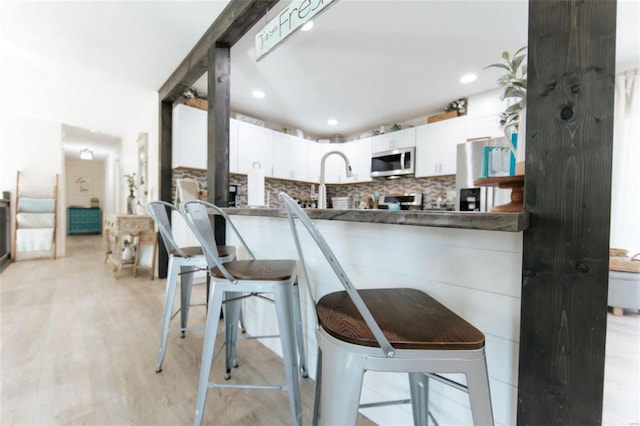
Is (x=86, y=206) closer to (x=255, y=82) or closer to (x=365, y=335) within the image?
(x=255, y=82)

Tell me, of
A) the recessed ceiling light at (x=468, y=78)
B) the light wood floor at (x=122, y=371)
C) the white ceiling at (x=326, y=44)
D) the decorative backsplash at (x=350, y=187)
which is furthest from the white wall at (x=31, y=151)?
the recessed ceiling light at (x=468, y=78)

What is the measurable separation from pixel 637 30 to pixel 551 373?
10.0 ft

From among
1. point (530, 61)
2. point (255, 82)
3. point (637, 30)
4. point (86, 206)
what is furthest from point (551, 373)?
point (86, 206)

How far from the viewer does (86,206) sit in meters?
8.48

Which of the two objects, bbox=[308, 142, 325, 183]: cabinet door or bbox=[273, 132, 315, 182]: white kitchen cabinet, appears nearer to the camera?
bbox=[273, 132, 315, 182]: white kitchen cabinet

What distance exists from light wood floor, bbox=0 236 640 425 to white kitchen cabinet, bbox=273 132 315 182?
7.95 ft

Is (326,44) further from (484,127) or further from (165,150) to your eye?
(165,150)

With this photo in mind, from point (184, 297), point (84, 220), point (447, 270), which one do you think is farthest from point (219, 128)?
point (84, 220)

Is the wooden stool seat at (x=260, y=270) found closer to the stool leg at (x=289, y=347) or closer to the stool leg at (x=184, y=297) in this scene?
the stool leg at (x=289, y=347)

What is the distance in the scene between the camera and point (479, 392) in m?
0.58

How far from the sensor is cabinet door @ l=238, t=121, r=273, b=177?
Result: 3.70 metres

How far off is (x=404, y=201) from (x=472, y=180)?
3.58 ft

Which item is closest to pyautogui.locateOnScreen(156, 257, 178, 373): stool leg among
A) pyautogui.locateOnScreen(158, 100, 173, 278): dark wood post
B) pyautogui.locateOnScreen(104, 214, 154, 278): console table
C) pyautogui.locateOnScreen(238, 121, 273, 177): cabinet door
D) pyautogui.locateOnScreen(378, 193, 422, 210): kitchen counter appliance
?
pyautogui.locateOnScreen(158, 100, 173, 278): dark wood post

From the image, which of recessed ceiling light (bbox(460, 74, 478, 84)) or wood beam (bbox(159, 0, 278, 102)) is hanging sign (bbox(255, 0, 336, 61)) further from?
recessed ceiling light (bbox(460, 74, 478, 84))
